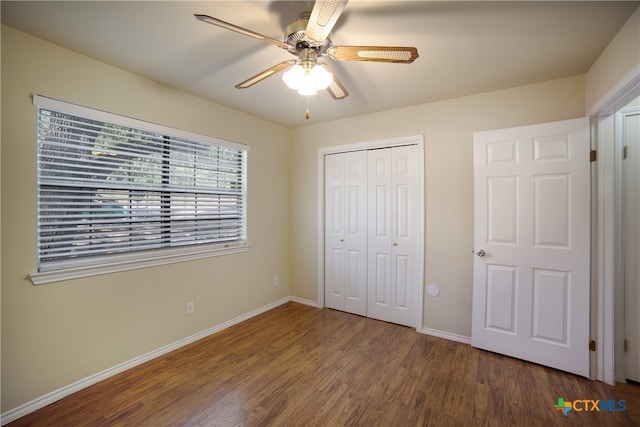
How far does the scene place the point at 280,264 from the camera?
3.78 metres

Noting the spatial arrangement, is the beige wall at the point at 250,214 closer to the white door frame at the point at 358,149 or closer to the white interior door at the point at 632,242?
the white door frame at the point at 358,149

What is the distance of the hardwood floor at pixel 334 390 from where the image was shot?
1.73 m

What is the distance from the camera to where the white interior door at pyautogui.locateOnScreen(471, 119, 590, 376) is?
84.3 inches

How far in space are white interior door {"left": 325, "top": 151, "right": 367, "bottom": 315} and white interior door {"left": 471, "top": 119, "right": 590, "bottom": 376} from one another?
1.25 m

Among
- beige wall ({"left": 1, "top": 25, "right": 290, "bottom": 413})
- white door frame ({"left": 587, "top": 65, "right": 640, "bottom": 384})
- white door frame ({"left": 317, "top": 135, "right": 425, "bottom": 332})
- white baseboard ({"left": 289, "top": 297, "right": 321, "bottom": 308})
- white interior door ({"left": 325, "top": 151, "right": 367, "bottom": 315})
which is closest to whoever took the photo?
beige wall ({"left": 1, "top": 25, "right": 290, "bottom": 413})

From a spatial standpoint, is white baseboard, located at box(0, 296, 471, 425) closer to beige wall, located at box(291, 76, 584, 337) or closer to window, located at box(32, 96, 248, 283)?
beige wall, located at box(291, 76, 584, 337)

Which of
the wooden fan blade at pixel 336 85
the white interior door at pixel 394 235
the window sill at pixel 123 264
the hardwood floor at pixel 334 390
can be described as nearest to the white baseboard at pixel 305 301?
the white interior door at pixel 394 235

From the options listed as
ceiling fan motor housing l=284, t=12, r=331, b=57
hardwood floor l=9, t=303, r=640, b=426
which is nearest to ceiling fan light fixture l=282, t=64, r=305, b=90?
ceiling fan motor housing l=284, t=12, r=331, b=57

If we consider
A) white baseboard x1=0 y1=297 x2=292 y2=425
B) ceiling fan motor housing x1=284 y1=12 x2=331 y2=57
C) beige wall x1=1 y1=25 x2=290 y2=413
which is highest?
ceiling fan motor housing x1=284 y1=12 x2=331 y2=57

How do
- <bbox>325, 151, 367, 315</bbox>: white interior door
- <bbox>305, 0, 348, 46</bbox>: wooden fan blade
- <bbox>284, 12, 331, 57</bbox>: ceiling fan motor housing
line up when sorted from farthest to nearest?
1. <bbox>325, 151, 367, 315</bbox>: white interior door
2. <bbox>284, 12, 331, 57</bbox>: ceiling fan motor housing
3. <bbox>305, 0, 348, 46</bbox>: wooden fan blade

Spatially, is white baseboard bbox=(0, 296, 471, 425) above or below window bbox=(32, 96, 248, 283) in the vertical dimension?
below

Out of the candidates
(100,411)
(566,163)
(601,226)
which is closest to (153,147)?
(100,411)

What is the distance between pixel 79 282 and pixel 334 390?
2.07m

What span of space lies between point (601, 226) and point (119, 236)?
153 inches
